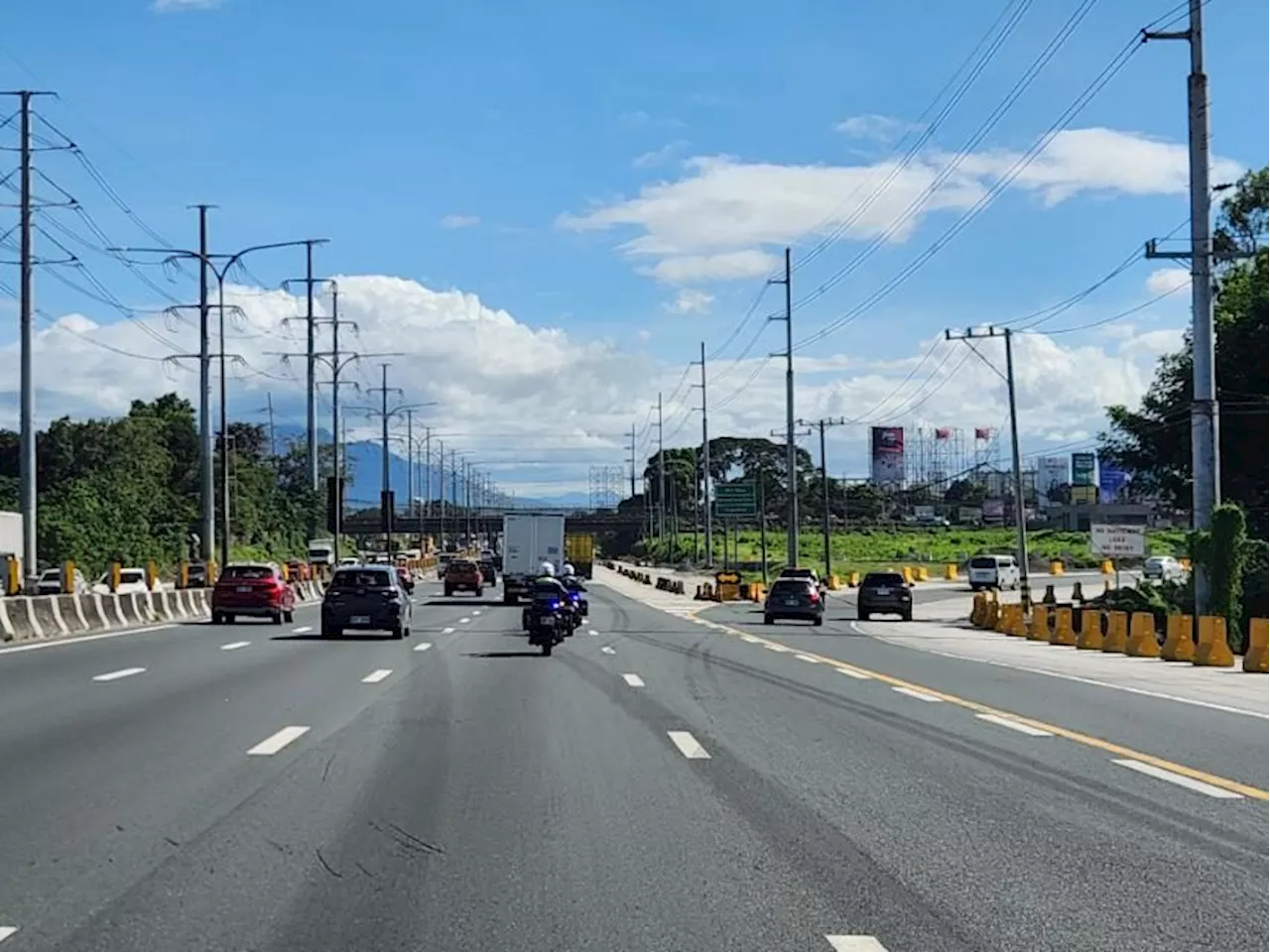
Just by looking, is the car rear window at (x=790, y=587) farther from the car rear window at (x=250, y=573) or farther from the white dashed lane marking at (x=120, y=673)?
the white dashed lane marking at (x=120, y=673)

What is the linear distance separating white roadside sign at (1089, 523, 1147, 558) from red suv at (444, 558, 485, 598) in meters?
32.5

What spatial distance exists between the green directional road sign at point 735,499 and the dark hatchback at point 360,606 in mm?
58535

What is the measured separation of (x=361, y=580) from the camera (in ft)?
122

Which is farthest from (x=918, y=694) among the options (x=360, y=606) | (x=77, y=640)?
(x=77, y=640)

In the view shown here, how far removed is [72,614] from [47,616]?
1.88 meters

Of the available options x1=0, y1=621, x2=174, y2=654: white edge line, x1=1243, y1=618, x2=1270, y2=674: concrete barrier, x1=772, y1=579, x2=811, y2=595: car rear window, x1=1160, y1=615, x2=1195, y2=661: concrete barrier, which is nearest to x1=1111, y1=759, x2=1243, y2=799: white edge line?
x1=1243, y1=618, x2=1270, y2=674: concrete barrier

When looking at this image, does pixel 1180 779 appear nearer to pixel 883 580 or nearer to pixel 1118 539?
pixel 1118 539

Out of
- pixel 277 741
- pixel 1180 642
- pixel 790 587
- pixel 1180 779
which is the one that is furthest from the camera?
pixel 790 587

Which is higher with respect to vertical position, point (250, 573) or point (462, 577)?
point (250, 573)

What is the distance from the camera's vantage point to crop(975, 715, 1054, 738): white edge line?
16.8 meters

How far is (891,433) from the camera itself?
169375mm

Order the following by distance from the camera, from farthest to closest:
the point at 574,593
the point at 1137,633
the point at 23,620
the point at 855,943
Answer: the point at 574,593, the point at 1137,633, the point at 23,620, the point at 855,943

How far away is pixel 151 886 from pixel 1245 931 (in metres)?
5.61

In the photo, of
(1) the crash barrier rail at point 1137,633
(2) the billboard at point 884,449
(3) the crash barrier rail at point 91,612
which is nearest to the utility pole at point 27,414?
(3) the crash barrier rail at point 91,612
